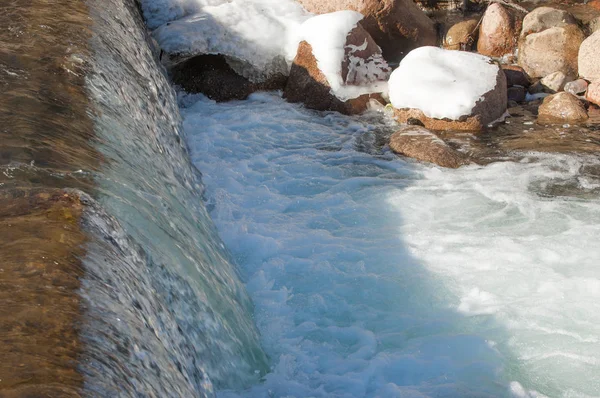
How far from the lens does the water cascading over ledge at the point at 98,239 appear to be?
6.86ft

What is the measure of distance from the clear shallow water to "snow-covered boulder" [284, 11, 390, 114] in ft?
3.60

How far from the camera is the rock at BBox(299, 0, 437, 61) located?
903 cm

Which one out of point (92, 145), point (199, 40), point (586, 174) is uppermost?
point (92, 145)

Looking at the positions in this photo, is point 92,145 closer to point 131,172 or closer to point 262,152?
point 131,172

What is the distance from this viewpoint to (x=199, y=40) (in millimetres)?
8680

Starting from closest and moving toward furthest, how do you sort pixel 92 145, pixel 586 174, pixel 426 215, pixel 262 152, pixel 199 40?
pixel 92 145 < pixel 426 215 < pixel 586 174 < pixel 262 152 < pixel 199 40

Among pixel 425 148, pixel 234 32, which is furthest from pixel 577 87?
pixel 234 32

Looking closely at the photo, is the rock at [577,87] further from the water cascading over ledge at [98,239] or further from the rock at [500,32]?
the water cascading over ledge at [98,239]

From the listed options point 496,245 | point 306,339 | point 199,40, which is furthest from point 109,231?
point 199,40

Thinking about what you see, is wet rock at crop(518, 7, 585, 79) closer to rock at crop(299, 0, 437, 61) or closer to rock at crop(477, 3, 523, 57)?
rock at crop(477, 3, 523, 57)

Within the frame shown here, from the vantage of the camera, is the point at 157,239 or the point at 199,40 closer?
the point at 157,239

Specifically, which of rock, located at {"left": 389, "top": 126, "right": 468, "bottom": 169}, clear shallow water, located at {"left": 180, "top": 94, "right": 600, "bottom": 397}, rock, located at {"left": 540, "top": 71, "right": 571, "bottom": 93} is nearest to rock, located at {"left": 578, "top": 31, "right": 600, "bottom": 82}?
rock, located at {"left": 540, "top": 71, "right": 571, "bottom": 93}

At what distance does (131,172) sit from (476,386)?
7.03 feet

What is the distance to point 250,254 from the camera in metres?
4.95
